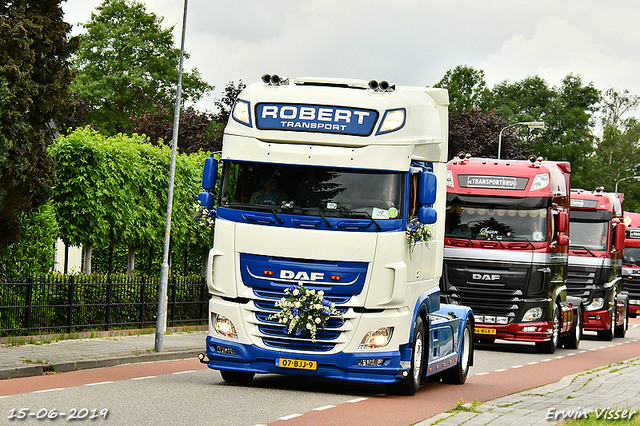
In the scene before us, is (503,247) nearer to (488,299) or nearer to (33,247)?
(488,299)

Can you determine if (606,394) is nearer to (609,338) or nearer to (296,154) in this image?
(296,154)

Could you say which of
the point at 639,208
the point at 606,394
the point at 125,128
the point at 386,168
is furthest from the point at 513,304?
the point at 639,208

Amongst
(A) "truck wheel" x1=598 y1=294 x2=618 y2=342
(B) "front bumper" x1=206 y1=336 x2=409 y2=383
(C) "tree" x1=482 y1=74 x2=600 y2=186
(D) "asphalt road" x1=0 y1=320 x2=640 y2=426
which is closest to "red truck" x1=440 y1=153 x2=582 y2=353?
(D) "asphalt road" x1=0 y1=320 x2=640 y2=426

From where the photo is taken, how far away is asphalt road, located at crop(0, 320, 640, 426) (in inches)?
406

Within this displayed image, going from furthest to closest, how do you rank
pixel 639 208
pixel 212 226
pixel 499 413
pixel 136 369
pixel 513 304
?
pixel 639 208 → pixel 513 304 → pixel 136 369 → pixel 212 226 → pixel 499 413

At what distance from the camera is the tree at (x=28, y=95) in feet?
54.0

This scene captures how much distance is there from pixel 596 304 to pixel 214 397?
749 inches

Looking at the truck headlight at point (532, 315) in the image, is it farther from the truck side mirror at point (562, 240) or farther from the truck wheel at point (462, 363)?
the truck wheel at point (462, 363)

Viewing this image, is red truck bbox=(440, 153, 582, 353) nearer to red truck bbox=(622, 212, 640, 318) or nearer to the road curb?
the road curb

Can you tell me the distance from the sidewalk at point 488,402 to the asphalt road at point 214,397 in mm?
383

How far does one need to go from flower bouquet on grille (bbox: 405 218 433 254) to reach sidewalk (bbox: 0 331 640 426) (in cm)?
217

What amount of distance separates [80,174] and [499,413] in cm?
1521

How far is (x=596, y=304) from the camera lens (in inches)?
1128

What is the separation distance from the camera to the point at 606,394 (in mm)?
12977
